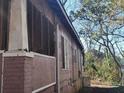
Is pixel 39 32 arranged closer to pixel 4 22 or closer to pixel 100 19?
pixel 4 22

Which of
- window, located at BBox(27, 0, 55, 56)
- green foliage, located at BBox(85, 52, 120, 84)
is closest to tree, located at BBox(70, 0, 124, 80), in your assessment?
green foliage, located at BBox(85, 52, 120, 84)

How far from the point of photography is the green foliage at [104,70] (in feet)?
141

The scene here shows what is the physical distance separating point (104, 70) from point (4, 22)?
38818mm

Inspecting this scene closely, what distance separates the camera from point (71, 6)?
130 feet

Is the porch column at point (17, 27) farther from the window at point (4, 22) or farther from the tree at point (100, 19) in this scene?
the tree at point (100, 19)

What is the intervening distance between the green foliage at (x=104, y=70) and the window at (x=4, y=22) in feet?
121

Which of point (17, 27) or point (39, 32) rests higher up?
point (39, 32)

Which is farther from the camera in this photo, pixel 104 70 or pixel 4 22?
pixel 104 70

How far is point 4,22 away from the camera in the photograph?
6133 millimetres

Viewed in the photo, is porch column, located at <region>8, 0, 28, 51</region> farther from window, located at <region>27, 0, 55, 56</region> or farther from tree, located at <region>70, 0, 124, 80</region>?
tree, located at <region>70, 0, 124, 80</region>

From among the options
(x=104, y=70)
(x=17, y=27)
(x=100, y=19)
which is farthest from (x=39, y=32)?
(x=104, y=70)

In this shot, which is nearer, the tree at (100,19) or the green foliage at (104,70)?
the tree at (100,19)

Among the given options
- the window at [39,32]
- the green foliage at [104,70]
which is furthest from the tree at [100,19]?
the window at [39,32]

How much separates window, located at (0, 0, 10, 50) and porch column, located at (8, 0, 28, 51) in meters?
0.09
